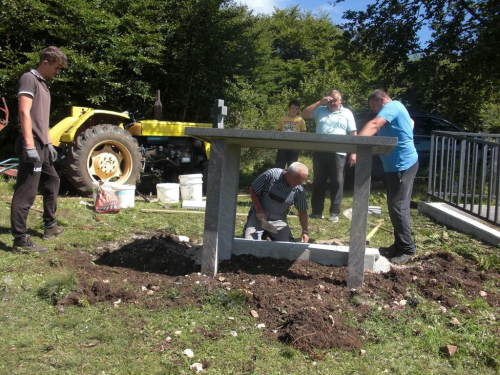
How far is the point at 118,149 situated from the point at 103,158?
368 mm

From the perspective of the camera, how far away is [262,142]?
4406 mm

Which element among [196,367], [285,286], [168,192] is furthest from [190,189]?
[196,367]

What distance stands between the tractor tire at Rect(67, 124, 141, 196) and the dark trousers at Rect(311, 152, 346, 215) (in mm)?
3072

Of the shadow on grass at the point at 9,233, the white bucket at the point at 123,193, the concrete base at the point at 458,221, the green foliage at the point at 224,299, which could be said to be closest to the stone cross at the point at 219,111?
the green foliage at the point at 224,299

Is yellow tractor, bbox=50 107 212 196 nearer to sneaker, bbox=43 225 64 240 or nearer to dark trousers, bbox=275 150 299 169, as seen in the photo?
dark trousers, bbox=275 150 299 169

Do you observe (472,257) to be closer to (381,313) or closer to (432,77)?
(381,313)

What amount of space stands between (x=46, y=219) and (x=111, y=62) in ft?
19.4

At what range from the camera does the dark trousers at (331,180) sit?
289 inches

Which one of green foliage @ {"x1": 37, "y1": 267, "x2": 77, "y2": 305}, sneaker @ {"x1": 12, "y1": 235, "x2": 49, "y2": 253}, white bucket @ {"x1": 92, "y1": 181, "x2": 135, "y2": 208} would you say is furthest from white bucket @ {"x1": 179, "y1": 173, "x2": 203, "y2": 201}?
green foliage @ {"x1": 37, "y1": 267, "x2": 77, "y2": 305}

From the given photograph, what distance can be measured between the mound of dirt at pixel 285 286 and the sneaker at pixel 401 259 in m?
0.12

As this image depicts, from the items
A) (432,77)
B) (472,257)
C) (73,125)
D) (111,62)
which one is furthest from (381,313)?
(432,77)

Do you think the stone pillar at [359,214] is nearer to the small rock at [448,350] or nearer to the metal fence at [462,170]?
the small rock at [448,350]

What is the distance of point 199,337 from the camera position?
331 centimetres

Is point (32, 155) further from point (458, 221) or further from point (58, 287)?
point (458, 221)
